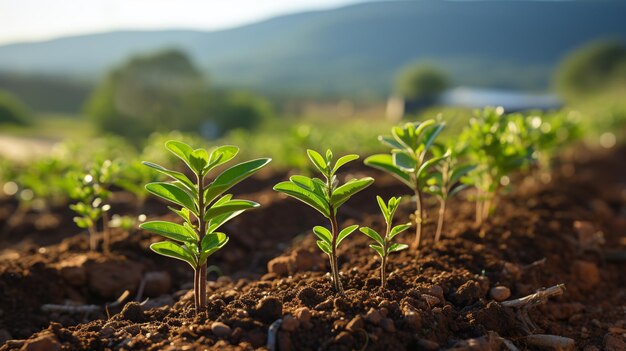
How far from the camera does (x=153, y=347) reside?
1837mm

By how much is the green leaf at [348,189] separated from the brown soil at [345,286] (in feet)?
1.24

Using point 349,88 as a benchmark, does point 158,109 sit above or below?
below

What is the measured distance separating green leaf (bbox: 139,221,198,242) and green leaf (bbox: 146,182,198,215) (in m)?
0.09

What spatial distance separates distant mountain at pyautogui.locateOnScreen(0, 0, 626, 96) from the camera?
431 ft

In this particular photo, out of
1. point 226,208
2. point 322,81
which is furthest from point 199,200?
point 322,81

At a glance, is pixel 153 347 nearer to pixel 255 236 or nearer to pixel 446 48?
pixel 255 236

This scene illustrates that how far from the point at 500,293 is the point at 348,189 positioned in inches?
35.4

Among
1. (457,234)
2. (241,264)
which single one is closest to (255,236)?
(241,264)

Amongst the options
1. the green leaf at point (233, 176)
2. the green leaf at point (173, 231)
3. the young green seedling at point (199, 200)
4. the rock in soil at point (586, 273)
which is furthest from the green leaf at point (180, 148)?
the rock in soil at point (586, 273)

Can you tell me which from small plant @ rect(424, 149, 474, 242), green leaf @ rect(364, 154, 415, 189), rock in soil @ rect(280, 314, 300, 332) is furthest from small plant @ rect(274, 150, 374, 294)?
small plant @ rect(424, 149, 474, 242)

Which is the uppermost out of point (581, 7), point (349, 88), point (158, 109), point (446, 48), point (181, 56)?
point (581, 7)

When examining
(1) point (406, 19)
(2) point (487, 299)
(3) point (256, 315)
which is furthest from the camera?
(1) point (406, 19)

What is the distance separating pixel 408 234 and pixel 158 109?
95.3 feet

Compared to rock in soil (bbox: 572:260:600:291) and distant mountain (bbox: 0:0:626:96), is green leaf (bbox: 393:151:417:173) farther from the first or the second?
distant mountain (bbox: 0:0:626:96)
